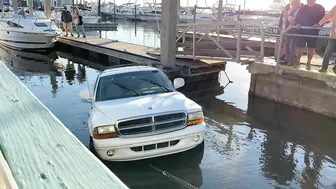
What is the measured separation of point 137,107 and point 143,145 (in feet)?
2.31

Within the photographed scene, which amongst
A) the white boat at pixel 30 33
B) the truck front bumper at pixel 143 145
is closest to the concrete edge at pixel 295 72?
the truck front bumper at pixel 143 145

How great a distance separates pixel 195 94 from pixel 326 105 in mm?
4378

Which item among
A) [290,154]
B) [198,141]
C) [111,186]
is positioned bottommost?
[290,154]

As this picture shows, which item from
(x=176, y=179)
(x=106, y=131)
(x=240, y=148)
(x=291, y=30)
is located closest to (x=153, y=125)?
(x=106, y=131)

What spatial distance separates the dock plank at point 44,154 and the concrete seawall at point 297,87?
7551 millimetres

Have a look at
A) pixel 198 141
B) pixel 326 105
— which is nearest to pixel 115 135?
pixel 198 141

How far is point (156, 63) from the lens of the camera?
1258 centimetres

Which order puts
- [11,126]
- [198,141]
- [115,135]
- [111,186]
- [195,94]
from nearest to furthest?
1. [111,186]
2. [11,126]
3. [115,135]
4. [198,141]
5. [195,94]

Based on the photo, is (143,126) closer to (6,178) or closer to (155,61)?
(6,178)

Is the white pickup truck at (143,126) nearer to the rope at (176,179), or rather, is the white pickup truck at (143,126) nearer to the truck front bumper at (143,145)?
the truck front bumper at (143,145)

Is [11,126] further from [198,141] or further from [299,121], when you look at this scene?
[299,121]

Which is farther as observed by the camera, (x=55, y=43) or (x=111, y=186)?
(x=55, y=43)

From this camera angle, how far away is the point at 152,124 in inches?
206

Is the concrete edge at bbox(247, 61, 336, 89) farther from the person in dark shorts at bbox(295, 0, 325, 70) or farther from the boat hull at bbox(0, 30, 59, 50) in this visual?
the boat hull at bbox(0, 30, 59, 50)
